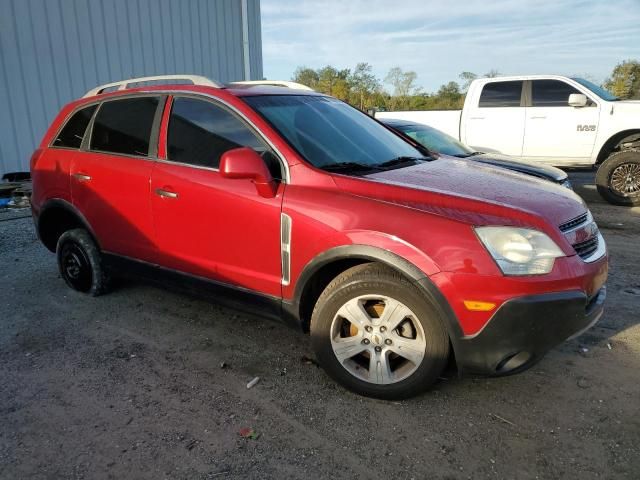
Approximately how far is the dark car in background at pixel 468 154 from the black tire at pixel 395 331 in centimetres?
356

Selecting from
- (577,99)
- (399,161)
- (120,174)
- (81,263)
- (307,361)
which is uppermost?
(577,99)

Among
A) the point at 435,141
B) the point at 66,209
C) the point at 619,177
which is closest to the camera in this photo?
the point at 66,209

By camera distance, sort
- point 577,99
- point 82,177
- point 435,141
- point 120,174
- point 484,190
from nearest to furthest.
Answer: point 484,190, point 120,174, point 82,177, point 435,141, point 577,99

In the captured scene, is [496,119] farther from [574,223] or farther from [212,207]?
[212,207]

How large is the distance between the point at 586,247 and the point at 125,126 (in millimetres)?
3354

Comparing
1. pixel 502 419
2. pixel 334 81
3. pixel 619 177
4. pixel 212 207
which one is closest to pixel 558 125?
pixel 619 177

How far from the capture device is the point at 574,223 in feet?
8.68

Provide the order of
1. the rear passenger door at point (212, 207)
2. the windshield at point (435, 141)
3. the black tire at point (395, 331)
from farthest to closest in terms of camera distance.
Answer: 1. the windshield at point (435, 141)
2. the rear passenger door at point (212, 207)
3. the black tire at point (395, 331)

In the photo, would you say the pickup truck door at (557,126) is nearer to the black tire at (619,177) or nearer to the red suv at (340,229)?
the black tire at (619,177)

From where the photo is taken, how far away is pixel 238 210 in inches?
120

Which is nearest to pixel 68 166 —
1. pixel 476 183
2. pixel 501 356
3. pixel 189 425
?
pixel 189 425

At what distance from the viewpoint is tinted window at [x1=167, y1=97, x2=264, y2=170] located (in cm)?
316

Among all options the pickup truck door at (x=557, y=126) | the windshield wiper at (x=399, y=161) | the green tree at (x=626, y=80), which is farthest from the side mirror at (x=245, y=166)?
the green tree at (x=626, y=80)

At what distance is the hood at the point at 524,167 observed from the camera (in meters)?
6.01
